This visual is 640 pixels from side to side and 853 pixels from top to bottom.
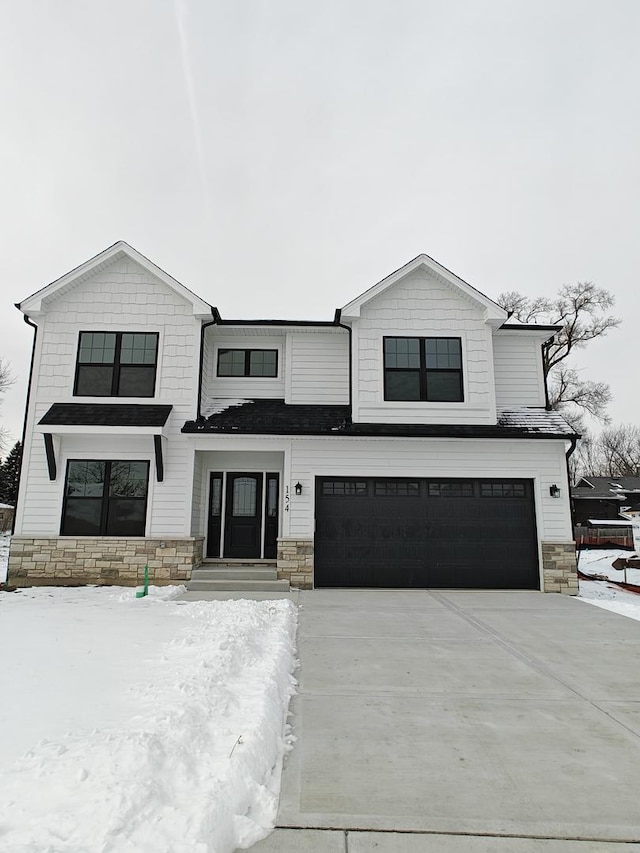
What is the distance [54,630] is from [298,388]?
7629 mm

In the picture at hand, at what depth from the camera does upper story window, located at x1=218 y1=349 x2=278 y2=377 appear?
12711mm

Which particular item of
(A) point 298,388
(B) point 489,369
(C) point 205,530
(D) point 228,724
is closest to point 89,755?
(D) point 228,724

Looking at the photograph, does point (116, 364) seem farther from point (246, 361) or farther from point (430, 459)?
point (430, 459)

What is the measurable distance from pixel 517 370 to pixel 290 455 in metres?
6.47

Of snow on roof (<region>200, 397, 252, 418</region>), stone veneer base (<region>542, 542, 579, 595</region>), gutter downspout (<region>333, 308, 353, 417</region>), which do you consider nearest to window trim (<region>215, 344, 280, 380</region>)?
snow on roof (<region>200, 397, 252, 418</region>)

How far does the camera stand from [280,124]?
12.9 metres

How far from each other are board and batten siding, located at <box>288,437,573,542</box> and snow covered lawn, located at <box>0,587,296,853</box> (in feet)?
16.1

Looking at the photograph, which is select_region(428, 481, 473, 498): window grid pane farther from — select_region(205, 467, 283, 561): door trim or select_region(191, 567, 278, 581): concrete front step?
select_region(191, 567, 278, 581): concrete front step

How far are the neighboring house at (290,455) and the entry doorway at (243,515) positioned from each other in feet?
0.12

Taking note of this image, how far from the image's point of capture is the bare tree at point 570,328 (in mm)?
23891

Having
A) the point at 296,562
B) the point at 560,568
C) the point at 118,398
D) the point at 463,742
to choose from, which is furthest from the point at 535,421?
the point at 118,398

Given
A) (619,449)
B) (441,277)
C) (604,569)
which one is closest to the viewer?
(441,277)

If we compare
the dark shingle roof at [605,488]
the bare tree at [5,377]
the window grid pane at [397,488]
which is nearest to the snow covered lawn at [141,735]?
the window grid pane at [397,488]

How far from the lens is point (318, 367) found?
1241 cm
